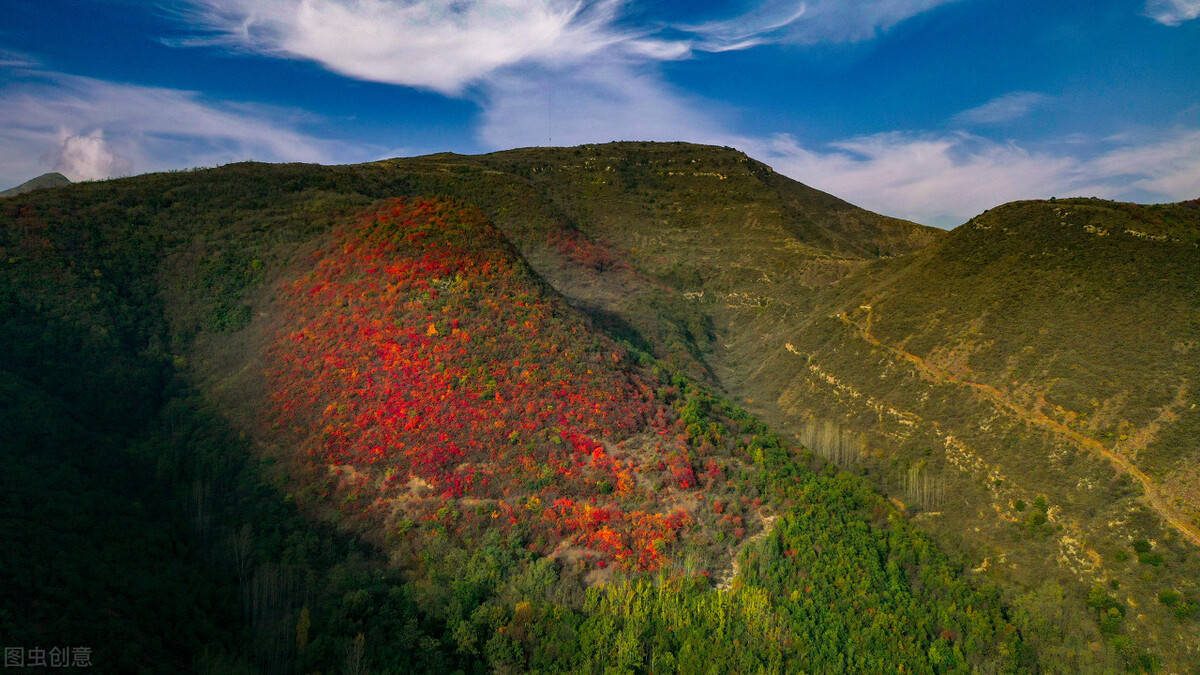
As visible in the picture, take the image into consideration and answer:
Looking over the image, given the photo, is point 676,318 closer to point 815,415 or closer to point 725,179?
point 815,415

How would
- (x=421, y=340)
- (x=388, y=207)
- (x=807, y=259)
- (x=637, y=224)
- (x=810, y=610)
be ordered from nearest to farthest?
1. (x=810, y=610)
2. (x=421, y=340)
3. (x=388, y=207)
4. (x=807, y=259)
5. (x=637, y=224)

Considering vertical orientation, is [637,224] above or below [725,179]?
below

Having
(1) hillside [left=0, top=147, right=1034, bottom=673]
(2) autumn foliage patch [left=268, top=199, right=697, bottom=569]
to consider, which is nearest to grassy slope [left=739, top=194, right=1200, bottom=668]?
(1) hillside [left=0, top=147, right=1034, bottom=673]

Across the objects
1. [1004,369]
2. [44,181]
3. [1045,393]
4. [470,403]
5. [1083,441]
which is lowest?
[1083,441]

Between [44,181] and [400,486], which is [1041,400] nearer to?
[400,486]

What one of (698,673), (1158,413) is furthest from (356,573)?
(1158,413)

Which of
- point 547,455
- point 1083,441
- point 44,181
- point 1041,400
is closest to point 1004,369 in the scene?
point 1041,400

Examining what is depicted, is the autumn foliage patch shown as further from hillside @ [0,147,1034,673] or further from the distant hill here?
the distant hill
